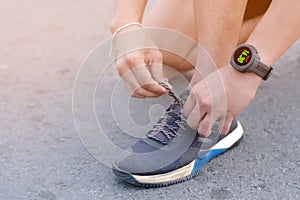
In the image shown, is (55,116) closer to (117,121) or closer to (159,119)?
(117,121)

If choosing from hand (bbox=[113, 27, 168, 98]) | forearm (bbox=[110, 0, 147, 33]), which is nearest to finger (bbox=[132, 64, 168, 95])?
hand (bbox=[113, 27, 168, 98])

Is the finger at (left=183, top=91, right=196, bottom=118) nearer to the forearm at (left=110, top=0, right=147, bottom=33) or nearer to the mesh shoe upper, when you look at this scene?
the mesh shoe upper

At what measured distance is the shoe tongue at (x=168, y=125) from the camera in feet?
3.26

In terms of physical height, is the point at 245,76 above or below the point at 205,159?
above

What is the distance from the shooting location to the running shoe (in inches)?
37.1

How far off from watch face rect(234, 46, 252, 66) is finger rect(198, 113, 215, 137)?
0.10m

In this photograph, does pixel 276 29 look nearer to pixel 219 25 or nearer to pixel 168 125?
pixel 219 25

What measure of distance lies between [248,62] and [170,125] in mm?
208

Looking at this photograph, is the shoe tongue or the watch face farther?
the shoe tongue

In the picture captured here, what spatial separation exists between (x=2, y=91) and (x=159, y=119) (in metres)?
0.50

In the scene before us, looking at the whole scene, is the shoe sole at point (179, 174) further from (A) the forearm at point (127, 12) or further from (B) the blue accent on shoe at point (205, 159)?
(A) the forearm at point (127, 12)

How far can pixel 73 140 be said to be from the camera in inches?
44.5

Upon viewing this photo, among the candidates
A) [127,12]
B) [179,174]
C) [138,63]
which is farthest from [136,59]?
[179,174]

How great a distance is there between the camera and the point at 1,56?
5.24ft
